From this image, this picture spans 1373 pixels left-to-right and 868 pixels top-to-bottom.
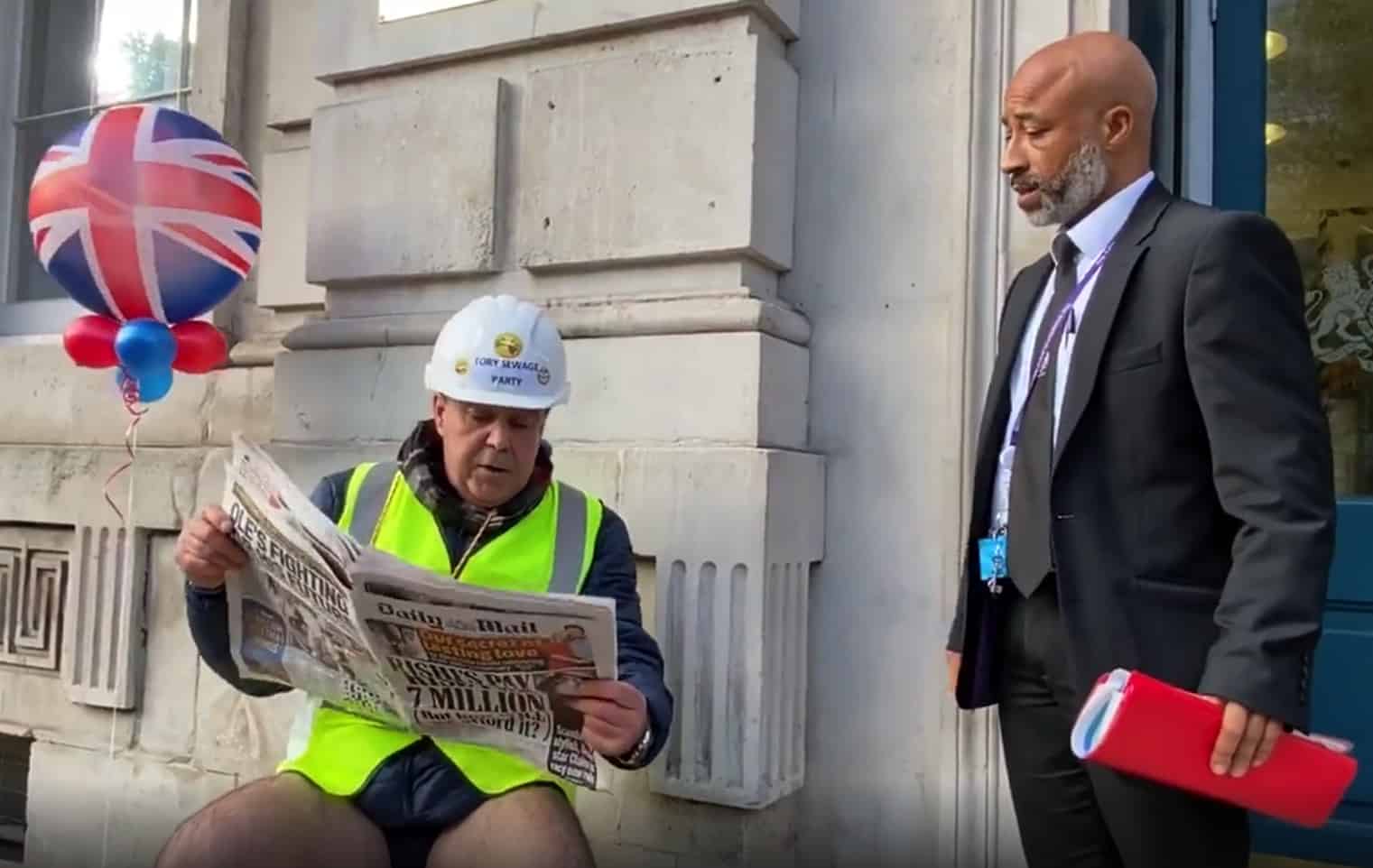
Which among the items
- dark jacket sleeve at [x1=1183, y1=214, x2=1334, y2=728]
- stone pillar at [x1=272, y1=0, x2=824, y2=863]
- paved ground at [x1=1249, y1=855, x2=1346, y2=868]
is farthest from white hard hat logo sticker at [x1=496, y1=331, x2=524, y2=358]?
paved ground at [x1=1249, y1=855, x2=1346, y2=868]

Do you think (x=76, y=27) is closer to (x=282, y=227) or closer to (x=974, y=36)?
(x=282, y=227)

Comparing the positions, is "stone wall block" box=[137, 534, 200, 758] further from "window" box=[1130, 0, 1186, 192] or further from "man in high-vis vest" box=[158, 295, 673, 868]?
"window" box=[1130, 0, 1186, 192]

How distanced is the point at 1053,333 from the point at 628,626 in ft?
2.88

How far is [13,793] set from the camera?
13.1 ft

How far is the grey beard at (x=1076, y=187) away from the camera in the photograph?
177cm

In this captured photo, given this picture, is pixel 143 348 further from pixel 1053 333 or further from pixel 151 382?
pixel 1053 333

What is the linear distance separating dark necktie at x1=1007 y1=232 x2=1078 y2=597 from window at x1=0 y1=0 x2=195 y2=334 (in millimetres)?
3480

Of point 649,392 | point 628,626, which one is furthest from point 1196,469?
point 649,392

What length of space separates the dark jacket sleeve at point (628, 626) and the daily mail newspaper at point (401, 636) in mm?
127

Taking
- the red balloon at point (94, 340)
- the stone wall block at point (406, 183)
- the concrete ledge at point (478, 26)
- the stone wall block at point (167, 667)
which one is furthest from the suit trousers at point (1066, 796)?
the stone wall block at point (167, 667)

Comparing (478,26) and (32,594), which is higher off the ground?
(478,26)

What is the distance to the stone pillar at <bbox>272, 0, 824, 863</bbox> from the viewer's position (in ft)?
8.55

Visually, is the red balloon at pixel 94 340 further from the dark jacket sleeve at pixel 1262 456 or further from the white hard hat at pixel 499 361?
the dark jacket sleeve at pixel 1262 456

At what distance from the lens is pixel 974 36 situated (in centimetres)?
263
